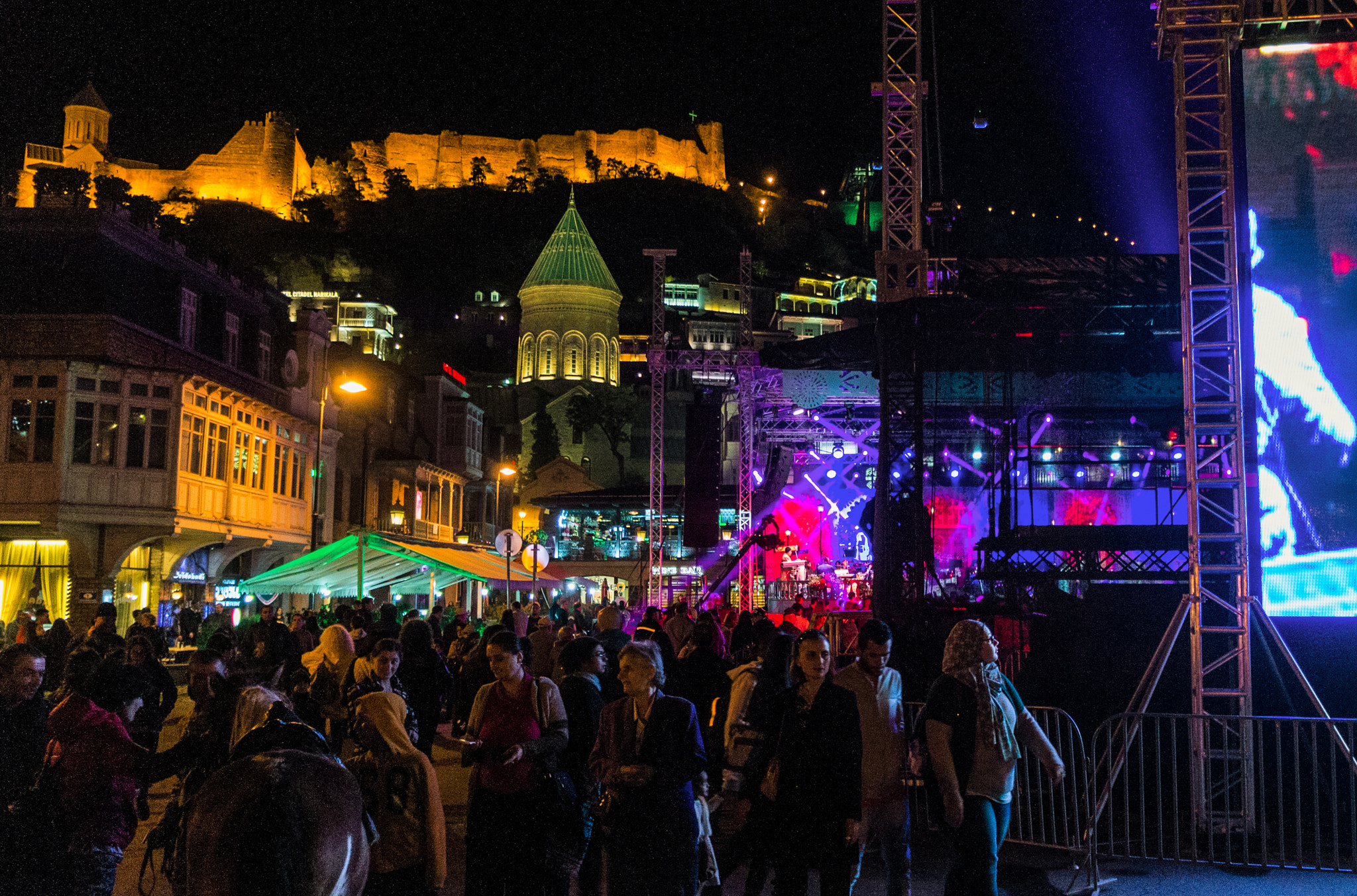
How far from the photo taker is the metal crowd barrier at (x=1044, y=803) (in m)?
9.03

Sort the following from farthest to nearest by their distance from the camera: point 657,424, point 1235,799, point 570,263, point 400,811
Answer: point 570,263 < point 657,424 < point 1235,799 < point 400,811

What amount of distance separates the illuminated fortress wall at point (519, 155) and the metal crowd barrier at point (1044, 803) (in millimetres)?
126125

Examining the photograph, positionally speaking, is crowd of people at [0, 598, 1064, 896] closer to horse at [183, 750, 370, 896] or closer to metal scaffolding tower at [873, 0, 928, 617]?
horse at [183, 750, 370, 896]

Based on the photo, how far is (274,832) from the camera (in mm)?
3076

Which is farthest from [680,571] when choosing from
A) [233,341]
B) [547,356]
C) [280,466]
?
[547,356]

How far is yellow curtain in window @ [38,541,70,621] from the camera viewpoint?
24.8 m

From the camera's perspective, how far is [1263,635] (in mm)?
10062

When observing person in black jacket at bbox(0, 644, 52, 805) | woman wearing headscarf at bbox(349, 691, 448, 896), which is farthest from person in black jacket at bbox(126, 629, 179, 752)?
woman wearing headscarf at bbox(349, 691, 448, 896)

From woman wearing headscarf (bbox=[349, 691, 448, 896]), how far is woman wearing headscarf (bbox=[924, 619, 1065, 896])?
8.08ft

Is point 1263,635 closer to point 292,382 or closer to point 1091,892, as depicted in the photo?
point 1091,892

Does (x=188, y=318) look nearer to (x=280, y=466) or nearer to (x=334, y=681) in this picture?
(x=280, y=466)

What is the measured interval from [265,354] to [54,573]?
845 cm

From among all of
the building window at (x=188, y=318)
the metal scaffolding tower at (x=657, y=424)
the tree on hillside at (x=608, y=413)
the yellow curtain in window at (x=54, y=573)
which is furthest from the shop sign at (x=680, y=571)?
the tree on hillside at (x=608, y=413)

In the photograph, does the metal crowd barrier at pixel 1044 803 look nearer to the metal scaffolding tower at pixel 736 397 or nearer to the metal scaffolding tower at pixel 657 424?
the metal scaffolding tower at pixel 736 397
